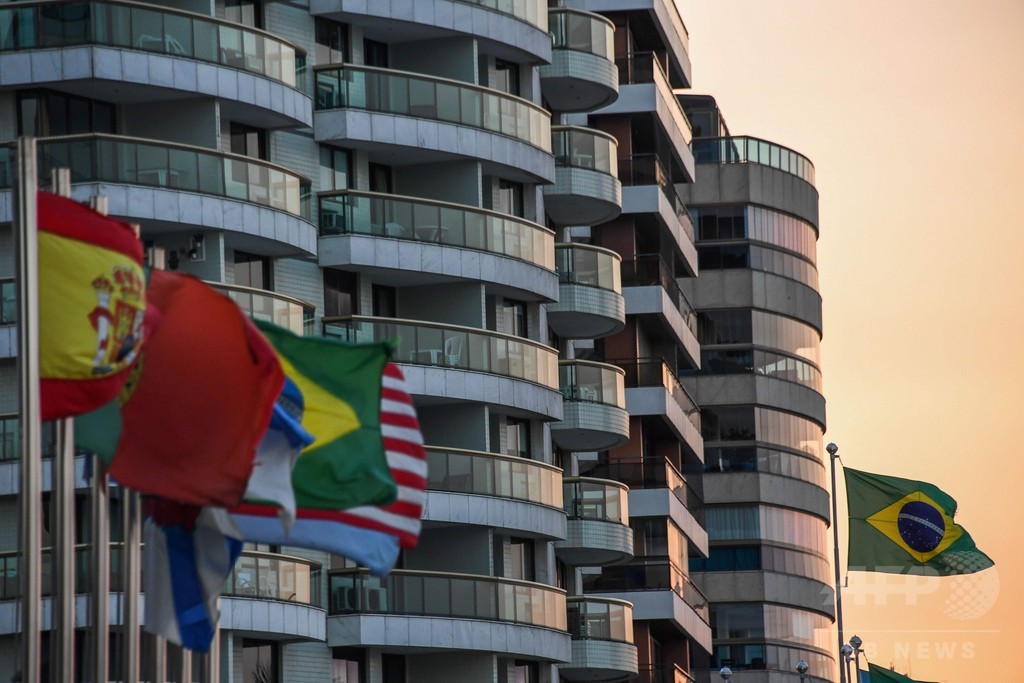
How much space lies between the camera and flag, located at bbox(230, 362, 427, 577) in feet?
107

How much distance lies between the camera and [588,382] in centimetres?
7100

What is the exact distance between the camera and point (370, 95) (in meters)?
61.1

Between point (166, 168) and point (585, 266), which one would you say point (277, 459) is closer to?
point (166, 168)

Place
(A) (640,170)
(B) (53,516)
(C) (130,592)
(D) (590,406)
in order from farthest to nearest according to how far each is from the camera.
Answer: (A) (640,170), (D) (590,406), (C) (130,592), (B) (53,516)

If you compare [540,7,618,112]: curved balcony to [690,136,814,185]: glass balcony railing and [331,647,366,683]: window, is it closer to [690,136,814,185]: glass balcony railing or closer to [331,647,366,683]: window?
[331,647,366,683]: window

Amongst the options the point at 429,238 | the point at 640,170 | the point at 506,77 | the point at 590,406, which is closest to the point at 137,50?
the point at 429,238

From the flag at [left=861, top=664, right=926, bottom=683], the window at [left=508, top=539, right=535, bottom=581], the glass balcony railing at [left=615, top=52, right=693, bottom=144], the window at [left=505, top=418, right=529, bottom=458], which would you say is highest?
the glass balcony railing at [left=615, top=52, right=693, bottom=144]

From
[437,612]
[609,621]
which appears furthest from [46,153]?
[609,621]

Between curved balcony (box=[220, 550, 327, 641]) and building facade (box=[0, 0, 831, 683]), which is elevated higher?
building facade (box=[0, 0, 831, 683])

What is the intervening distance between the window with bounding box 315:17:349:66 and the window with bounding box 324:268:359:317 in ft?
15.2

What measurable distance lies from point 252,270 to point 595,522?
48.4 ft

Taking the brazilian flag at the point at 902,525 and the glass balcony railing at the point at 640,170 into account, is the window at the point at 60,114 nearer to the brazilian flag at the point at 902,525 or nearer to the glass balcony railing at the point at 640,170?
the brazilian flag at the point at 902,525

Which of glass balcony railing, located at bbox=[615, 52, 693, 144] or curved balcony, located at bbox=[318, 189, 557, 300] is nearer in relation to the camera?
curved balcony, located at bbox=[318, 189, 557, 300]

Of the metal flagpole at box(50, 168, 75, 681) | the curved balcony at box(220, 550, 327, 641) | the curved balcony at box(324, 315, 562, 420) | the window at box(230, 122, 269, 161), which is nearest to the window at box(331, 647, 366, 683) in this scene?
the curved balcony at box(220, 550, 327, 641)
